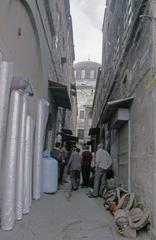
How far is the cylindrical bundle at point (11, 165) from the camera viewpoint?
4461mm

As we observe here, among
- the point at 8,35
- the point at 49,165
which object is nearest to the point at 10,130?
the point at 8,35

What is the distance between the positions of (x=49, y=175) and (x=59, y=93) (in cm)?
408

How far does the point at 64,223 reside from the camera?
5.30 meters

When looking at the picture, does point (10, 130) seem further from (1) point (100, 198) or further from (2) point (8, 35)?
(1) point (100, 198)

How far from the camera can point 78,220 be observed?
561 cm

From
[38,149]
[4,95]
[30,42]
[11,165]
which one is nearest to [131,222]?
[11,165]

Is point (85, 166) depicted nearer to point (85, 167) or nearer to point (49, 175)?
point (85, 167)

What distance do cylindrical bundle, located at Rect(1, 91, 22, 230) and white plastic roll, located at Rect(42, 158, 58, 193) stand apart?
320 centimetres

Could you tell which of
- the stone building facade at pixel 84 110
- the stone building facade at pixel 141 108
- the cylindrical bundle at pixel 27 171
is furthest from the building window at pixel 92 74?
the cylindrical bundle at pixel 27 171

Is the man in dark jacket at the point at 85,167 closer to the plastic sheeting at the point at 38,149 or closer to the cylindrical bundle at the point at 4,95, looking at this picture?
the plastic sheeting at the point at 38,149

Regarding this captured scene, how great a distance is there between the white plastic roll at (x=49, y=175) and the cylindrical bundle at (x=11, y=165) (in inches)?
126

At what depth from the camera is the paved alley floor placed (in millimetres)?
4465

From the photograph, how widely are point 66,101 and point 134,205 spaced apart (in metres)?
7.25

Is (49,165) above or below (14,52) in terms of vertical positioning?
below
